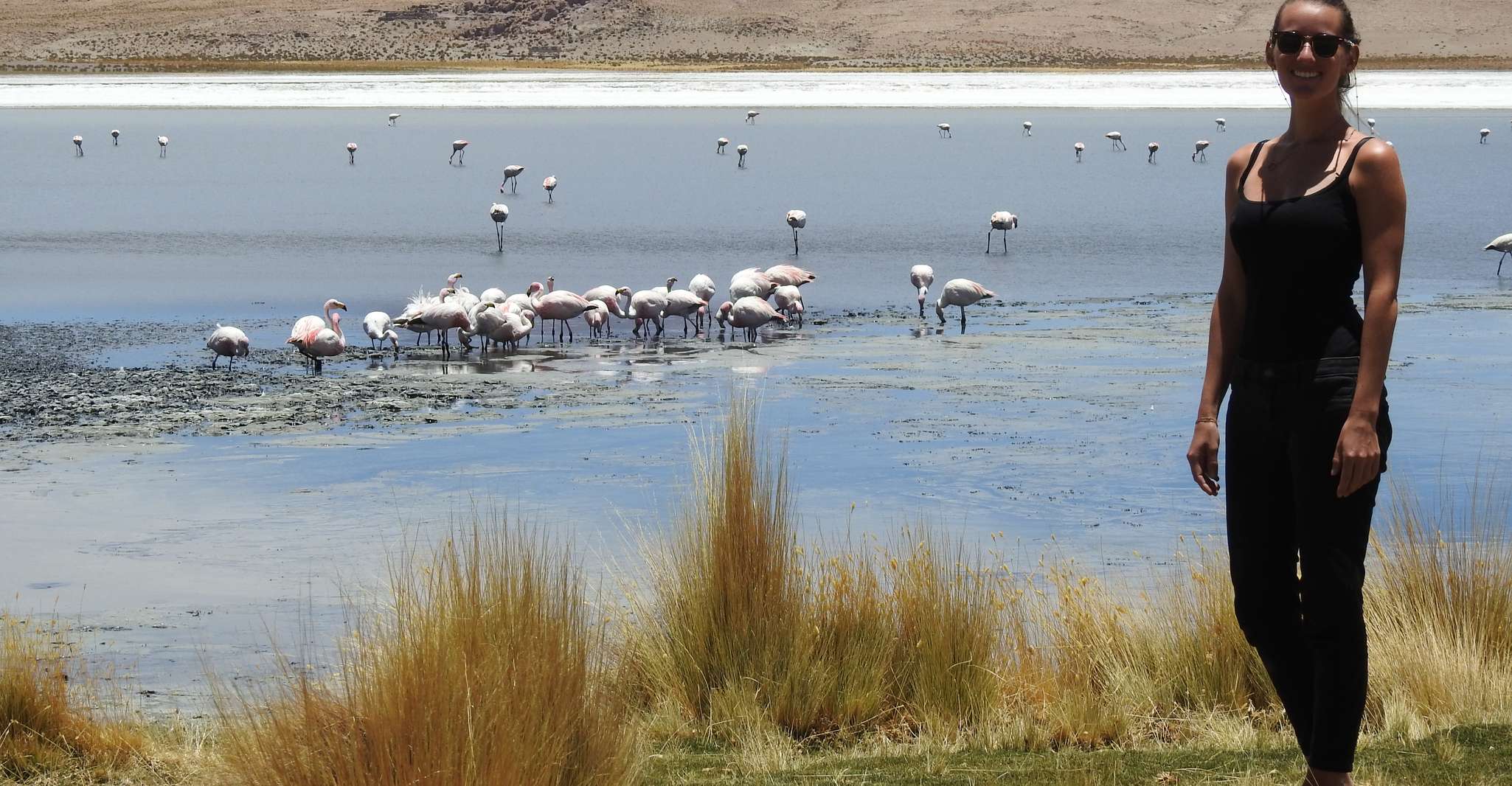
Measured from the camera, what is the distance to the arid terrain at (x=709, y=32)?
107 m

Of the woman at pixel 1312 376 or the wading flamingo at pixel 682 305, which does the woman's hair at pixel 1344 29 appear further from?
the wading flamingo at pixel 682 305

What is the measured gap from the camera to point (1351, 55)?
392 centimetres

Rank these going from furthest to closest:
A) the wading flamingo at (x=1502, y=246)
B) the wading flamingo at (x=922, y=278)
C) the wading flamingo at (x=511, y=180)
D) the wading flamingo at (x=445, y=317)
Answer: the wading flamingo at (x=511, y=180), the wading flamingo at (x=1502, y=246), the wading flamingo at (x=922, y=278), the wading flamingo at (x=445, y=317)

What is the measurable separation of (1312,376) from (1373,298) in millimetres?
221

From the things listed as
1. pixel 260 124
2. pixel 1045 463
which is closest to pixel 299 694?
pixel 1045 463

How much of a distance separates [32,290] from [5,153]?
26199mm

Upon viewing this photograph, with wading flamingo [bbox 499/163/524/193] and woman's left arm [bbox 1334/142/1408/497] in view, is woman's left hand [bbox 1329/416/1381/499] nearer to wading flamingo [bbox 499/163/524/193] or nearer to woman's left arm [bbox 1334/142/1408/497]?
woman's left arm [bbox 1334/142/1408/497]

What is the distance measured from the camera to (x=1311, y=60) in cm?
385

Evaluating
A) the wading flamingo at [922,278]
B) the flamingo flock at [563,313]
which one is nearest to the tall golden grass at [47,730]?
the flamingo flock at [563,313]

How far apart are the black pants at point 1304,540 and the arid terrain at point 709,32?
9142 cm

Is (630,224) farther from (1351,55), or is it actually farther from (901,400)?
(1351,55)

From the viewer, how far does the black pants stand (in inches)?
147

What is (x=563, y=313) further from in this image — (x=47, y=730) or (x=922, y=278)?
(x=47, y=730)

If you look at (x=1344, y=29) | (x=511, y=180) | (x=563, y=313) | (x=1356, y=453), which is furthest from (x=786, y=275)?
(x=511, y=180)
